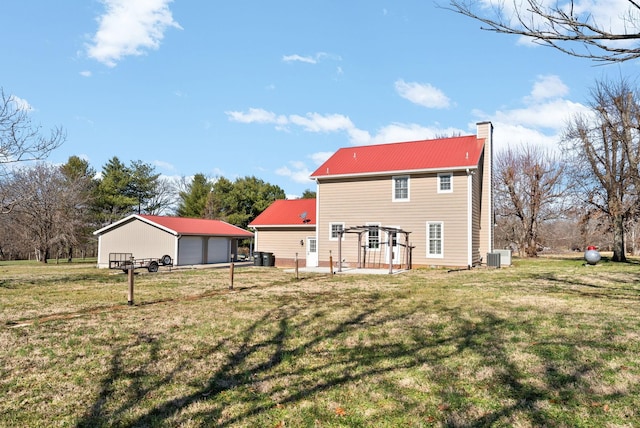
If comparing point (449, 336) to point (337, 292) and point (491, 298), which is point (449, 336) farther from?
point (337, 292)

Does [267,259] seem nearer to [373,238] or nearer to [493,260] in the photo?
[373,238]

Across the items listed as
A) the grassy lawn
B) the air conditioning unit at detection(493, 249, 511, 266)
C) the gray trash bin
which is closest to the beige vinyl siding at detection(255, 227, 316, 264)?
the gray trash bin

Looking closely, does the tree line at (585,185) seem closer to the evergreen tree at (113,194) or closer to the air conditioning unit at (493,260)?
the air conditioning unit at (493,260)

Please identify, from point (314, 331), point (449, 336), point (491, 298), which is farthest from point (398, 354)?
point (491, 298)

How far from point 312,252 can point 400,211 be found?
6.43 metres

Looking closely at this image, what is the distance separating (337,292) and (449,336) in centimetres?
618

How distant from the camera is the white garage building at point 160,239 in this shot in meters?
28.3

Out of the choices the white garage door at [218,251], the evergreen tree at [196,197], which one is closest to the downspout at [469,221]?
the white garage door at [218,251]

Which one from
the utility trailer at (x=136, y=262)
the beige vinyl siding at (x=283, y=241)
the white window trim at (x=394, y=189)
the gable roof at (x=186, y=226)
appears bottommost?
the utility trailer at (x=136, y=262)

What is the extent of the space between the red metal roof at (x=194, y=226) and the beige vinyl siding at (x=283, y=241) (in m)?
4.88

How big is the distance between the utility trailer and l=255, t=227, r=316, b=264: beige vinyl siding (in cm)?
589

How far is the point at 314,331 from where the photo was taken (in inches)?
292

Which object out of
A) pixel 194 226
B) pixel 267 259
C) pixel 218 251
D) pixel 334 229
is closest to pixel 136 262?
pixel 194 226

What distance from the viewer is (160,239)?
1121 inches
